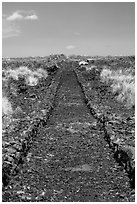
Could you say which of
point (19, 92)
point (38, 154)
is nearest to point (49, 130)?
point (38, 154)

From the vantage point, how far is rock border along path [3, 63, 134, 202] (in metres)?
7.90

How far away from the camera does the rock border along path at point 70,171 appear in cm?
790

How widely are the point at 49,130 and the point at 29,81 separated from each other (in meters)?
19.1

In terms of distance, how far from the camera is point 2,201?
748cm

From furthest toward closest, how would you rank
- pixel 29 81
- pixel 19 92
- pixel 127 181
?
pixel 29 81 < pixel 19 92 < pixel 127 181

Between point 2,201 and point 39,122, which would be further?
point 39,122

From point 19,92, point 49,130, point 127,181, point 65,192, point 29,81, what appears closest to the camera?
point 65,192

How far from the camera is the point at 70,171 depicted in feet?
30.8

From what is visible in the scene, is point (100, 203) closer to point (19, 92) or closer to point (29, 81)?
point (19, 92)

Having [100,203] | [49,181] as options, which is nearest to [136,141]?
[49,181]

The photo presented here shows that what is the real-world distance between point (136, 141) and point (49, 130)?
141 inches

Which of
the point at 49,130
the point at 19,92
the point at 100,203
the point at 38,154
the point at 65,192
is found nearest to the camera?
the point at 100,203

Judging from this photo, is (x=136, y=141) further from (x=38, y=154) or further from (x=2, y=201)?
(x=2, y=201)

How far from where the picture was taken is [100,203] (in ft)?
24.3
